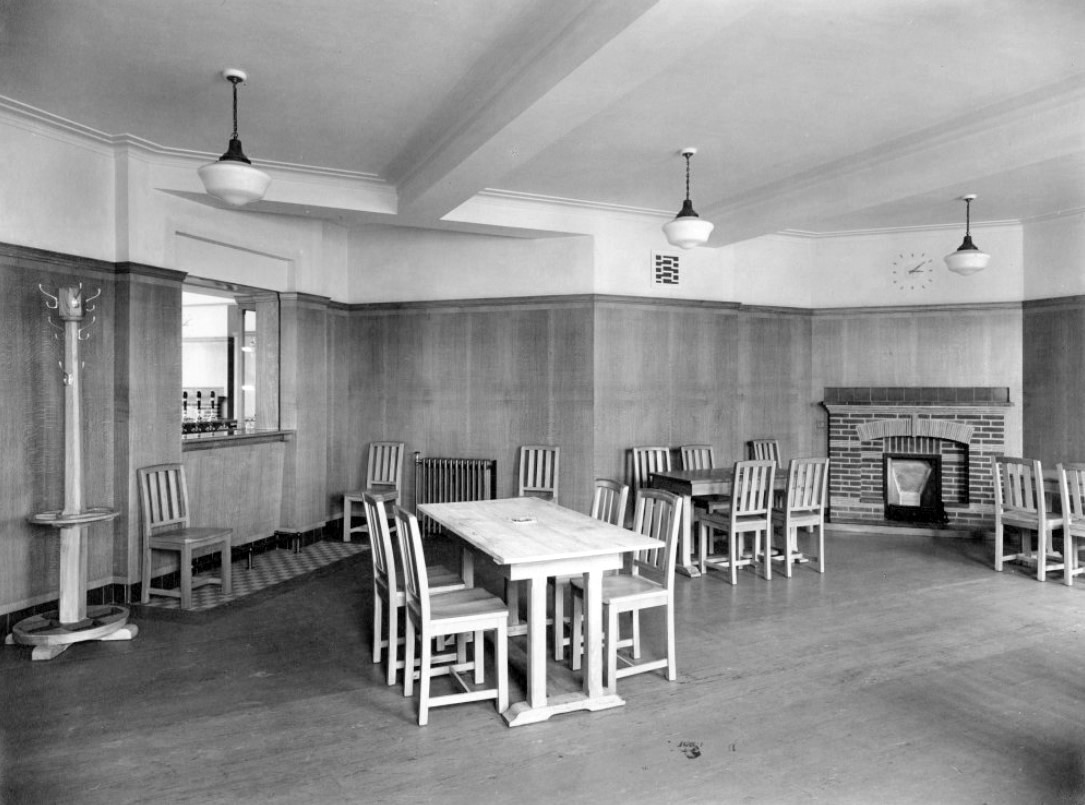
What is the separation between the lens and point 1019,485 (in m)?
6.07

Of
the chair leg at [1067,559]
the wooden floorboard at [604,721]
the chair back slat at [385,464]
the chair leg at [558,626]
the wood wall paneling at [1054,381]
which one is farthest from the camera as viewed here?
the chair back slat at [385,464]

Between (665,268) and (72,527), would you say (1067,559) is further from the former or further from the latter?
(72,527)

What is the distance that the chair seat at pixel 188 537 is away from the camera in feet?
16.3

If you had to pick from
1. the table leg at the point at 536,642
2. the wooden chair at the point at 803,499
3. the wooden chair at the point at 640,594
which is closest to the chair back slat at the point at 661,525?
the wooden chair at the point at 640,594

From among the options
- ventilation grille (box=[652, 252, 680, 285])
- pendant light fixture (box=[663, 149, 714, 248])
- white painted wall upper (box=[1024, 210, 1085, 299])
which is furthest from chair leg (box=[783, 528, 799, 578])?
white painted wall upper (box=[1024, 210, 1085, 299])

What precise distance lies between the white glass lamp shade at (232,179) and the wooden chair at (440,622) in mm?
1952

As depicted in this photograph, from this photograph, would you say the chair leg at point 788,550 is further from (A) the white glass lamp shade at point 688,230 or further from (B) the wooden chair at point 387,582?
(B) the wooden chair at point 387,582

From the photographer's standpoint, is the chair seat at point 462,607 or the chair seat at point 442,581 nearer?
the chair seat at point 462,607

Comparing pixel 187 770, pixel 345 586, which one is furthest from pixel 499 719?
pixel 345 586

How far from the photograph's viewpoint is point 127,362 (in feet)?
16.9

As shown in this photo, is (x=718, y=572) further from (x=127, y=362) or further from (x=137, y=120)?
(x=137, y=120)

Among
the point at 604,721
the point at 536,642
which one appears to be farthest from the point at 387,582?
the point at 604,721

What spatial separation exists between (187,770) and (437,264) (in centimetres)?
538

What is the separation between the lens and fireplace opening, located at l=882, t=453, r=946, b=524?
770 centimetres
